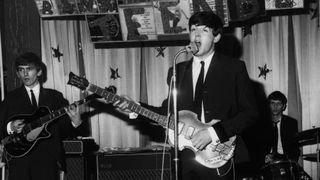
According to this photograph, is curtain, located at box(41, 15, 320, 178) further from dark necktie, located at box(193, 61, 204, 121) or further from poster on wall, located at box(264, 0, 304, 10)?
dark necktie, located at box(193, 61, 204, 121)

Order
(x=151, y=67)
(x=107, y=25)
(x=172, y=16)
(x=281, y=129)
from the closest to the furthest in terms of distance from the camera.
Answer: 1. (x=172, y=16)
2. (x=107, y=25)
3. (x=281, y=129)
4. (x=151, y=67)

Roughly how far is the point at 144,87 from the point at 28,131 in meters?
1.92

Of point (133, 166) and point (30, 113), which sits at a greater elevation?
point (30, 113)

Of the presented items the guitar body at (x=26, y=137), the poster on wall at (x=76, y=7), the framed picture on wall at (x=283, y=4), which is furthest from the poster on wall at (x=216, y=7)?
the guitar body at (x=26, y=137)

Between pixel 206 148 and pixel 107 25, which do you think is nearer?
pixel 206 148

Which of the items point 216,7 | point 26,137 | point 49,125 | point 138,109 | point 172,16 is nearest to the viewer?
point 138,109

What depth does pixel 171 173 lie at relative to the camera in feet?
17.6

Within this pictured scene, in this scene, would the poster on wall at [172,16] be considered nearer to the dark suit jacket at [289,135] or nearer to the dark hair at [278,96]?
the dark hair at [278,96]

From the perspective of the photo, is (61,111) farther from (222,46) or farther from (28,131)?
(222,46)

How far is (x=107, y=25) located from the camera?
5.63 meters

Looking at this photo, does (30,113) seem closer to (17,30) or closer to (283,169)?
(17,30)

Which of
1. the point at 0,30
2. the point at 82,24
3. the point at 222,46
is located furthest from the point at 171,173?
the point at 0,30

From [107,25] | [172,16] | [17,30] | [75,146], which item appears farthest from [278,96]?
[17,30]

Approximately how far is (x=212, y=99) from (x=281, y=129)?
284 centimetres
